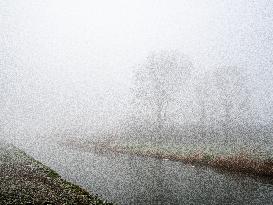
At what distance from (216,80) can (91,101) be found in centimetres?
11574

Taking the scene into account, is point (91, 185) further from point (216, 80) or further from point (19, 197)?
point (216, 80)

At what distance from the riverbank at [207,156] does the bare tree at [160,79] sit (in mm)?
11954

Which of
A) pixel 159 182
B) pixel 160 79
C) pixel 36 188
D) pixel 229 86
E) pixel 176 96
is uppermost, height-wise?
pixel 229 86

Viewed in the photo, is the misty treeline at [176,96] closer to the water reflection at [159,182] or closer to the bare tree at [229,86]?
the bare tree at [229,86]

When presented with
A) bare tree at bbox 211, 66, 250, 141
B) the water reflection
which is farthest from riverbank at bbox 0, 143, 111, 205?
bare tree at bbox 211, 66, 250, 141

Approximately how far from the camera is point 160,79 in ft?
234

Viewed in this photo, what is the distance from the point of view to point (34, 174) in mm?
30844

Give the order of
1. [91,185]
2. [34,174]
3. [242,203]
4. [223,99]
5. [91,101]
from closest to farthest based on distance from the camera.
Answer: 1. [242,203]
2. [34,174]
3. [91,185]
4. [223,99]
5. [91,101]

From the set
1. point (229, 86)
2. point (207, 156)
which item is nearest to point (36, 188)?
point (207, 156)

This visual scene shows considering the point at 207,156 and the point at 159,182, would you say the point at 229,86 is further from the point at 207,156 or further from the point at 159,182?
the point at 159,182

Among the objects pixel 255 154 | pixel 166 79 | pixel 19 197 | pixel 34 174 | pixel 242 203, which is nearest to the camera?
pixel 19 197

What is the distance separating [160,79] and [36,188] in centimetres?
4992

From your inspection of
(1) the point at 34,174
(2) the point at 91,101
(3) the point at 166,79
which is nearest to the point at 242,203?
(1) the point at 34,174

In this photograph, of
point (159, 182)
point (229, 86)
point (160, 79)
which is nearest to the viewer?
point (159, 182)
